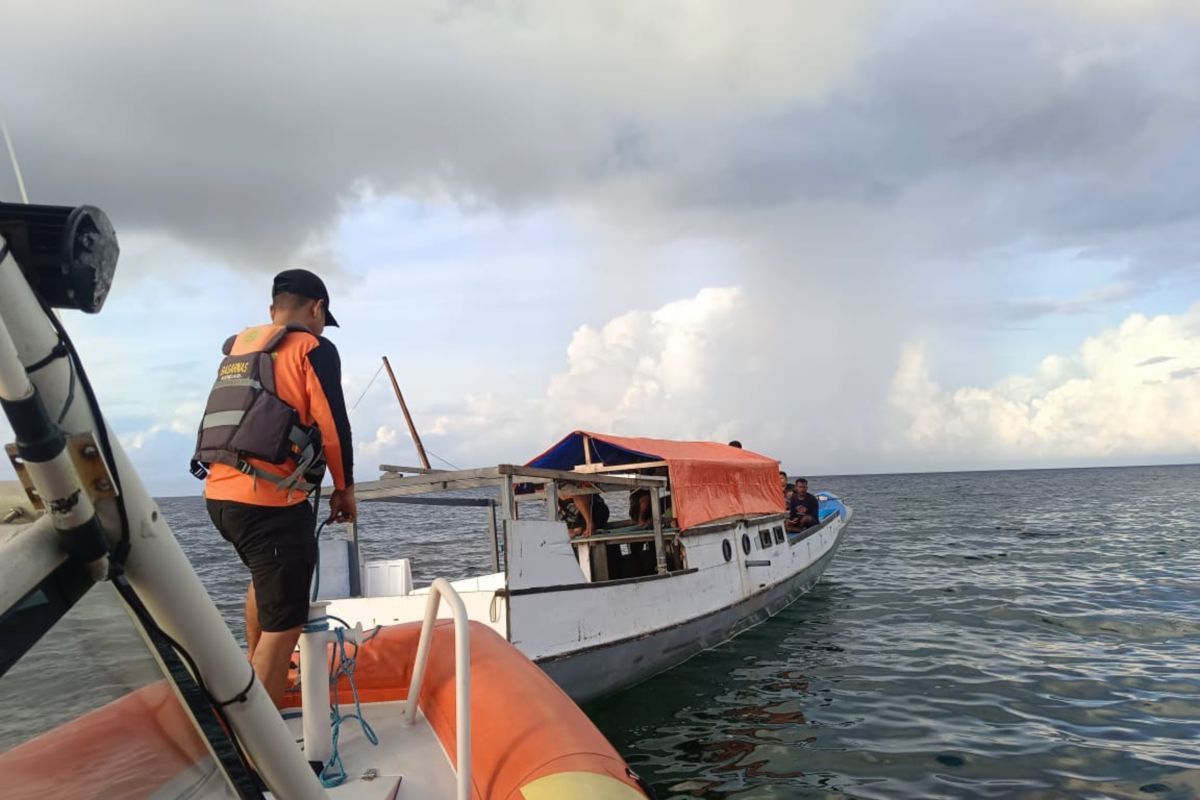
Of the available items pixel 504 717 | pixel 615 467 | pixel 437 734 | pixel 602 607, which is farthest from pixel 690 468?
pixel 504 717

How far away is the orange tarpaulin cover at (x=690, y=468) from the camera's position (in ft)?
36.0

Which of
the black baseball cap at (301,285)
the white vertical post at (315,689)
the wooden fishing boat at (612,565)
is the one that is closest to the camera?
the white vertical post at (315,689)

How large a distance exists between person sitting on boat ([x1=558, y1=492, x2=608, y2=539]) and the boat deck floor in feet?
23.9

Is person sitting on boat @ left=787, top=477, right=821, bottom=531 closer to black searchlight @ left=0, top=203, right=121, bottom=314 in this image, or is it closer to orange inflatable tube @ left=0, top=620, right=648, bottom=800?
orange inflatable tube @ left=0, top=620, right=648, bottom=800

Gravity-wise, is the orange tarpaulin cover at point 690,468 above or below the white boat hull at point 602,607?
above

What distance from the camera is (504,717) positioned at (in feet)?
10.8

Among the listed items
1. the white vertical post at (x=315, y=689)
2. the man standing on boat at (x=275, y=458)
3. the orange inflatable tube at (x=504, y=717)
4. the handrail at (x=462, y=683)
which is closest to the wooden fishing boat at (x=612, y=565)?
the orange inflatable tube at (x=504, y=717)

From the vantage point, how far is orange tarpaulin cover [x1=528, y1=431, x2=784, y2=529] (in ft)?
36.0

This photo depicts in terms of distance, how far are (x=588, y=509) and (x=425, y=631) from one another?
26.2ft

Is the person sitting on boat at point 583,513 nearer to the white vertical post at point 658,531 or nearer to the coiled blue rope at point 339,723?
the white vertical post at point 658,531

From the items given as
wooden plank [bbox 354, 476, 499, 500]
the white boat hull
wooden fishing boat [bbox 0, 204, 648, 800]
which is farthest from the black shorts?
wooden plank [bbox 354, 476, 499, 500]

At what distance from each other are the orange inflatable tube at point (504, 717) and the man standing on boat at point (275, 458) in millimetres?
843

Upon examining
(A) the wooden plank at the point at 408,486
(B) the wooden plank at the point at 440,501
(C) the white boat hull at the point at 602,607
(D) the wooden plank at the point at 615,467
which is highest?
(D) the wooden plank at the point at 615,467

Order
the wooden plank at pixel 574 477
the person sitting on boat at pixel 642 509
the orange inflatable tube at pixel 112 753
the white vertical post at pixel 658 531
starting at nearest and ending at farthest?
the orange inflatable tube at pixel 112 753 < the wooden plank at pixel 574 477 < the white vertical post at pixel 658 531 < the person sitting on boat at pixel 642 509
